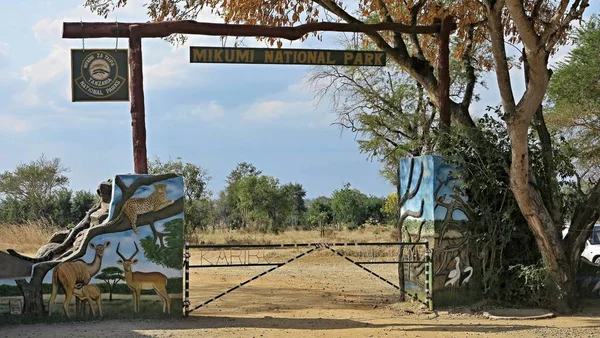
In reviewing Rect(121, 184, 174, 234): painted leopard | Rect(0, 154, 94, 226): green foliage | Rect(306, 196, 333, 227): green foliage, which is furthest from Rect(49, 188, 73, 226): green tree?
Rect(121, 184, 174, 234): painted leopard

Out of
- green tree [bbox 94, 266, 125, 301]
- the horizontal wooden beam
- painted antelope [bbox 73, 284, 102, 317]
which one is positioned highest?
the horizontal wooden beam

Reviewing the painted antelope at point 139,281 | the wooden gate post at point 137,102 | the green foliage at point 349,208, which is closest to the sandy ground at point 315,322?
the painted antelope at point 139,281

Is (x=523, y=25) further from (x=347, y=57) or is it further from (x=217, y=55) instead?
(x=217, y=55)

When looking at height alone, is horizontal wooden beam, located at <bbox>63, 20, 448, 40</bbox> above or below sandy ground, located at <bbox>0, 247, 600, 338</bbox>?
above

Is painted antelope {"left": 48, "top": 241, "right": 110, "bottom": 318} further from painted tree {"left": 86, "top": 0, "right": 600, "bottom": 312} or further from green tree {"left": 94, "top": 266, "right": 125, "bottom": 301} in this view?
painted tree {"left": 86, "top": 0, "right": 600, "bottom": 312}

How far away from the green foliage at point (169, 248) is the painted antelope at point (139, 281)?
0.17m

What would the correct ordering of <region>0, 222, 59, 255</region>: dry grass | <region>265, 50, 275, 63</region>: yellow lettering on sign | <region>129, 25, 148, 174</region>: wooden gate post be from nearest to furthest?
<region>129, 25, 148, 174</region>: wooden gate post
<region>265, 50, 275, 63</region>: yellow lettering on sign
<region>0, 222, 59, 255</region>: dry grass

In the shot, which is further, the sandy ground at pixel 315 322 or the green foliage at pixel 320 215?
the green foliage at pixel 320 215

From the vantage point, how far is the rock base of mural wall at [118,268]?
11.2 m

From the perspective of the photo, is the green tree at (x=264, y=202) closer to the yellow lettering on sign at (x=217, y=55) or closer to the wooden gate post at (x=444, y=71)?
the wooden gate post at (x=444, y=71)

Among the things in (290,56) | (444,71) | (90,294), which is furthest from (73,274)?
(444,71)

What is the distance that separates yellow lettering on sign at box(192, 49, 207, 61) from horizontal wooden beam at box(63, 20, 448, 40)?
0.97 ft

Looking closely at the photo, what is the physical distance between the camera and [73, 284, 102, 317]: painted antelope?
1126 cm

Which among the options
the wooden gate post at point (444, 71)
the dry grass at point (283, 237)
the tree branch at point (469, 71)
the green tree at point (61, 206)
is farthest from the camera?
the green tree at point (61, 206)
